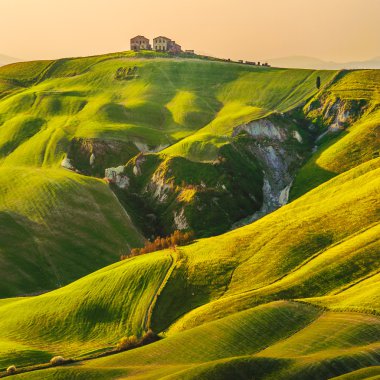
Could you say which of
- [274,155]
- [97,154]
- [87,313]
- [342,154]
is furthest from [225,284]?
[97,154]

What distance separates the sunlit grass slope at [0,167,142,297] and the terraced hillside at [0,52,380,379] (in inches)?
17.2

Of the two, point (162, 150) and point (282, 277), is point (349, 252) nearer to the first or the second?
point (282, 277)

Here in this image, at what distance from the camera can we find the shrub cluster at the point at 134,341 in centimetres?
7981

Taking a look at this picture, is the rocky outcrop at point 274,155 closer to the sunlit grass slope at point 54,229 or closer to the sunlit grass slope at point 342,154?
the sunlit grass slope at point 342,154

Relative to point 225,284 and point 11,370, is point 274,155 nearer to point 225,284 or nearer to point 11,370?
point 225,284

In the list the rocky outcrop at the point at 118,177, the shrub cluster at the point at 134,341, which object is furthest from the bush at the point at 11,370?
the rocky outcrop at the point at 118,177

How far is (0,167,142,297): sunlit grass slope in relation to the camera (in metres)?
132

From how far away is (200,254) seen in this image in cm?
10356

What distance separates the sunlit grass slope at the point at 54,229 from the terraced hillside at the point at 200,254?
0.44 meters

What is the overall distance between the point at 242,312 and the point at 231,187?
94498 millimetres

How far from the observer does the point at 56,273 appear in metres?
132

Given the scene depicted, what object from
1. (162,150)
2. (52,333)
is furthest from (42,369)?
(162,150)

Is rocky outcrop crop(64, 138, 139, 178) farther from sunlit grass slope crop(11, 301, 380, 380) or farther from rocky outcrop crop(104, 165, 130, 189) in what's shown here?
sunlit grass slope crop(11, 301, 380, 380)

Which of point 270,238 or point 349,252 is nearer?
point 349,252
